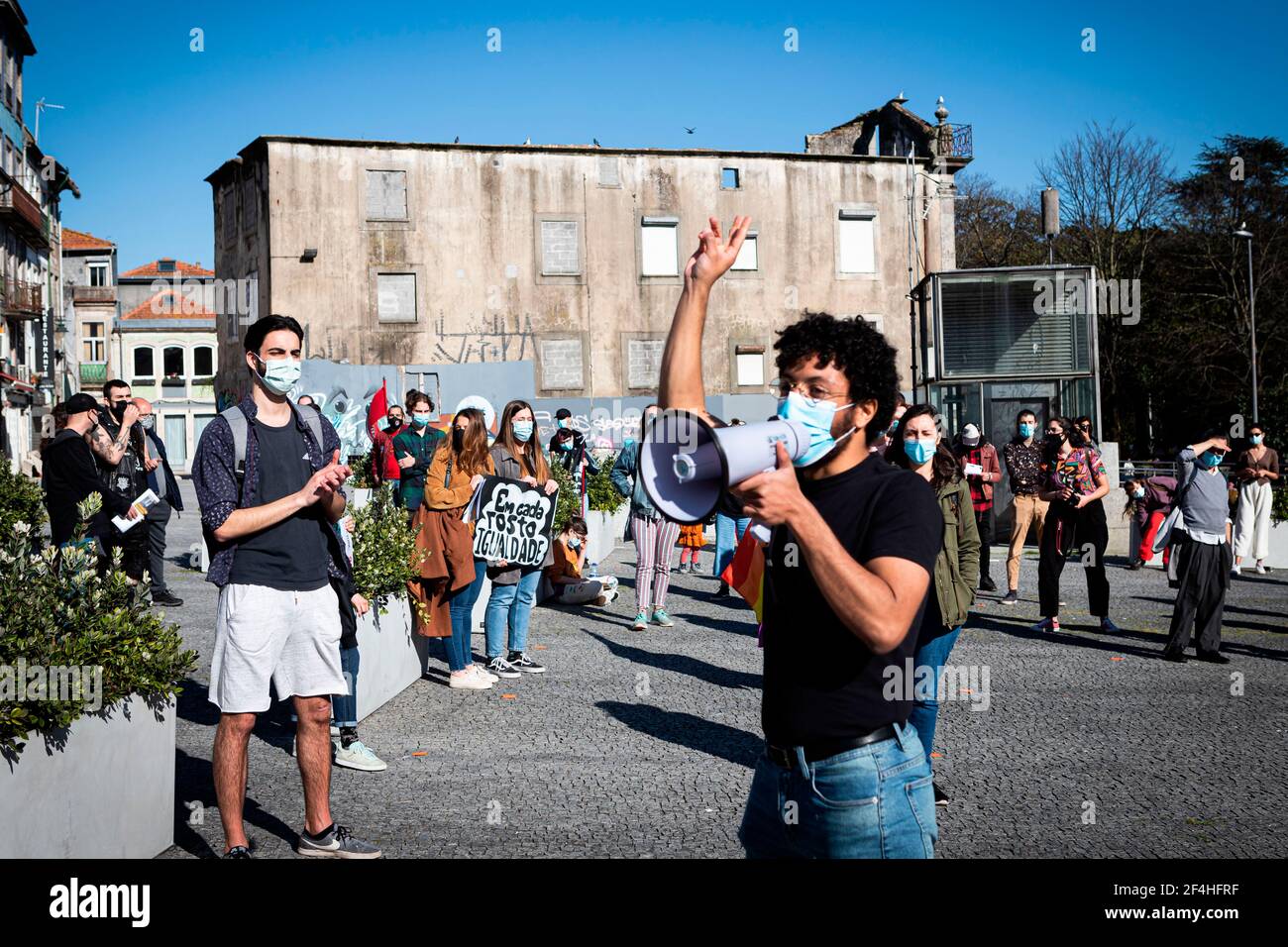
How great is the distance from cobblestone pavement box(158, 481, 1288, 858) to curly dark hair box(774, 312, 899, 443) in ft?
10.0

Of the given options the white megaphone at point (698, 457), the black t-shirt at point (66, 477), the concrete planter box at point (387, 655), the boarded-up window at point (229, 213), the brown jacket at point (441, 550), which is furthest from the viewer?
the boarded-up window at point (229, 213)

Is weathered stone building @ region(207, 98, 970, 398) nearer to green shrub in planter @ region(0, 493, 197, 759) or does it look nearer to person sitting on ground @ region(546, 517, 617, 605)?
person sitting on ground @ region(546, 517, 617, 605)

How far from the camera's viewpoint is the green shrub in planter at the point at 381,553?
8.44 metres

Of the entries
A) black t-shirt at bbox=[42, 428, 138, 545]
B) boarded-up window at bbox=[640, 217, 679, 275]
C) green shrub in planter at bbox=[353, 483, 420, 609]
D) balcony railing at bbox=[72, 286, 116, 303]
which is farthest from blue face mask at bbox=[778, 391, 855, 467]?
Result: balcony railing at bbox=[72, 286, 116, 303]

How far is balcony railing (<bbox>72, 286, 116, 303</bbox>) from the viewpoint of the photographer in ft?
273

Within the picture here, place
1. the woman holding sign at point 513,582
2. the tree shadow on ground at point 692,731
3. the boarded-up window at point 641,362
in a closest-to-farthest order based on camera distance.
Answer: the tree shadow on ground at point 692,731
the woman holding sign at point 513,582
the boarded-up window at point 641,362

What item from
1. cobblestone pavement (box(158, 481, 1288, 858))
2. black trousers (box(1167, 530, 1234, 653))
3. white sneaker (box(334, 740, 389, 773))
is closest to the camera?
cobblestone pavement (box(158, 481, 1288, 858))

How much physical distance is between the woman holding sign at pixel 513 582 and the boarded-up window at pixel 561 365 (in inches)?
1230

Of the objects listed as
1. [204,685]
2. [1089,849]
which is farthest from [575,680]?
[1089,849]

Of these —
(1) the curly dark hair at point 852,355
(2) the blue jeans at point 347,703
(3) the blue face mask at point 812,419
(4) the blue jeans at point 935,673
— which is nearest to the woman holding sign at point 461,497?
(2) the blue jeans at point 347,703

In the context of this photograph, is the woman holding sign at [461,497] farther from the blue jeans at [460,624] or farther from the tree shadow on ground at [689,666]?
the tree shadow on ground at [689,666]

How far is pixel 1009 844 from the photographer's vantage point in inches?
221
